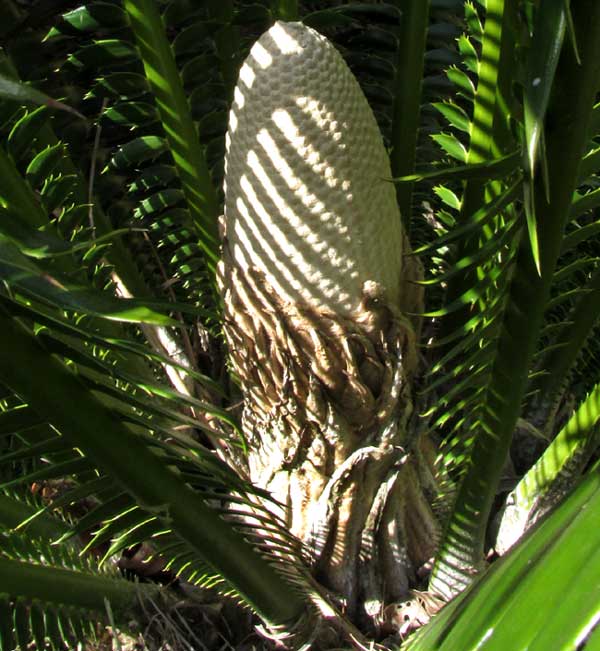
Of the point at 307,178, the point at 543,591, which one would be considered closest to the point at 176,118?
the point at 307,178

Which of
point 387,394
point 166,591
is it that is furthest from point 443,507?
point 166,591

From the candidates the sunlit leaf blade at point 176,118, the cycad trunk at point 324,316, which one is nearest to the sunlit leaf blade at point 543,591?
the cycad trunk at point 324,316

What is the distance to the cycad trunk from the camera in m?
0.77

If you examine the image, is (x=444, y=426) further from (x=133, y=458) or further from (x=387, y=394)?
(x=133, y=458)

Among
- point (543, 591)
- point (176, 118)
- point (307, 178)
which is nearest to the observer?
point (543, 591)

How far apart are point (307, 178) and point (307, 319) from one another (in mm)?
152

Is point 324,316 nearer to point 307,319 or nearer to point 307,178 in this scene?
point 307,319

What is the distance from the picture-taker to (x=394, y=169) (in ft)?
3.68

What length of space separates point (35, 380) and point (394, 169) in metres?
0.66

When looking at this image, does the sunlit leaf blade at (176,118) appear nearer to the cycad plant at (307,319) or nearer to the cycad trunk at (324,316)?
the cycad plant at (307,319)

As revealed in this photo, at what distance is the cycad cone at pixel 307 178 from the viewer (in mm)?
760

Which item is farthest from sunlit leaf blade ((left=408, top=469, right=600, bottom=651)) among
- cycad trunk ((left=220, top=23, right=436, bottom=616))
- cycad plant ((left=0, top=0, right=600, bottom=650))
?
cycad trunk ((left=220, top=23, right=436, bottom=616))

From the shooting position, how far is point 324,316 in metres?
0.85

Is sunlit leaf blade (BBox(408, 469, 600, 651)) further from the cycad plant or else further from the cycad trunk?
the cycad trunk
